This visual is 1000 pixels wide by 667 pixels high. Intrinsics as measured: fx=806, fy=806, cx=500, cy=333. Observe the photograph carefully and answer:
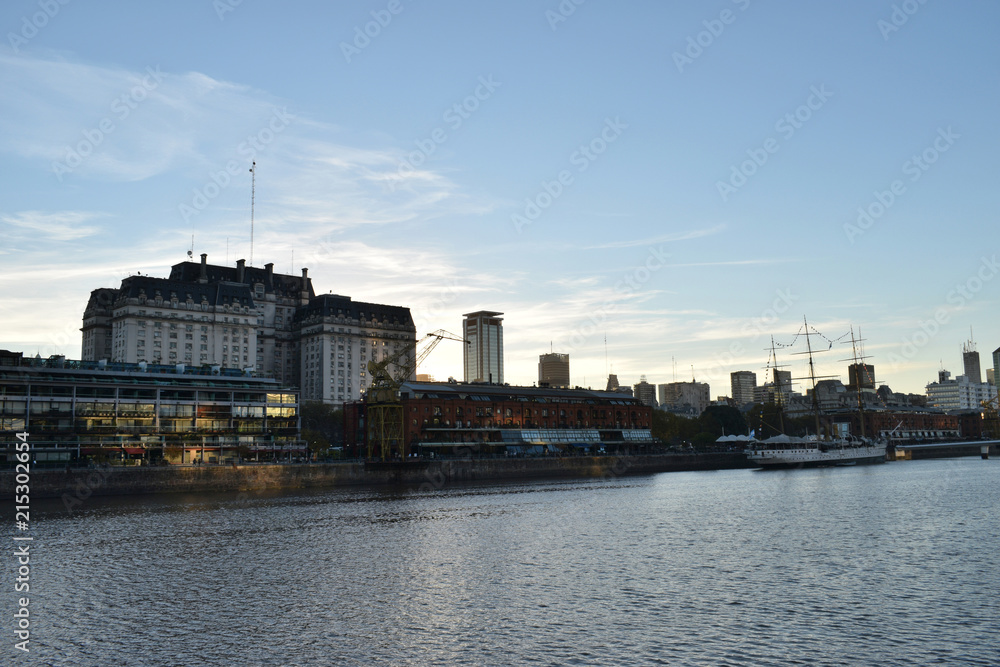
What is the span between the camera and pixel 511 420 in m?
162

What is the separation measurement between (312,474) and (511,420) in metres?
57.4

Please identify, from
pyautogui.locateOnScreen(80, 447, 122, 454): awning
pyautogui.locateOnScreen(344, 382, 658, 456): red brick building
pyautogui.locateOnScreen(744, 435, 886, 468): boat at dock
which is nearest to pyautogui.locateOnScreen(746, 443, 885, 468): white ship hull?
pyautogui.locateOnScreen(744, 435, 886, 468): boat at dock

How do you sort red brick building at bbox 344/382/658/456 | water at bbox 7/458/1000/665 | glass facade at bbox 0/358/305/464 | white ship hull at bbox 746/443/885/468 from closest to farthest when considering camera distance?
water at bbox 7/458/1000/665
glass facade at bbox 0/358/305/464
red brick building at bbox 344/382/658/456
white ship hull at bbox 746/443/885/468

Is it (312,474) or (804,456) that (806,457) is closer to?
(804,456)

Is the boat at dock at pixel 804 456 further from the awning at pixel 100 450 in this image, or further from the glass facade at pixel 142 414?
the awning at pixel 100 450

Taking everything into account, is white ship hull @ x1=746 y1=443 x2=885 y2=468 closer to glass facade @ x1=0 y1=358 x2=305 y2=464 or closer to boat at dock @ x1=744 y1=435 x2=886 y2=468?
boat at dock @ x1=744 y1=435 x2=886 y2=468

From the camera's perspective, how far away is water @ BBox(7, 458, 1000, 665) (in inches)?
1225

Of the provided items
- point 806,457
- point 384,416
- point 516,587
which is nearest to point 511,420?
point 384,416

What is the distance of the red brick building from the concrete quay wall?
11.7 metres

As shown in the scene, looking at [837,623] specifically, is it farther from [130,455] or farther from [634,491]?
[130,455]

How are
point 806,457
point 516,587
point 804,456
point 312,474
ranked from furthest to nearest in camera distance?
1. point 806,457
2. point 804,456
3. point 312,474
4. point 516,587

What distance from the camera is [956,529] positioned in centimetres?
6122

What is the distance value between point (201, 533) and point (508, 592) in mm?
31217

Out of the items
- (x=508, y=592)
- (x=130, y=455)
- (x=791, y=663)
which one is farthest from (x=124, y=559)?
(x=130, y=455)
